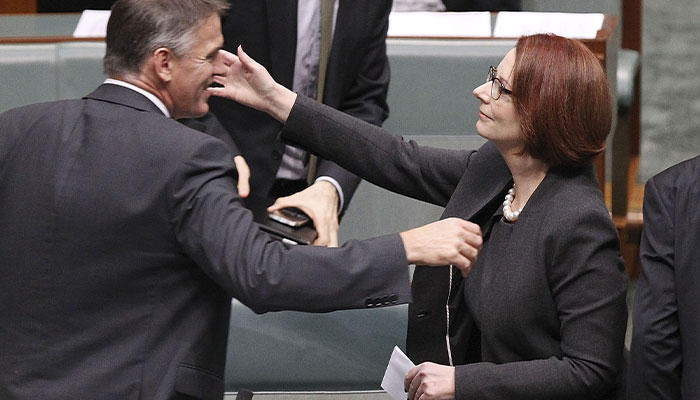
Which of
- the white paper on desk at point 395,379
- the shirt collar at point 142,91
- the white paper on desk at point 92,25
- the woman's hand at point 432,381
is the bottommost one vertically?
the white paper on desk at point 395,379

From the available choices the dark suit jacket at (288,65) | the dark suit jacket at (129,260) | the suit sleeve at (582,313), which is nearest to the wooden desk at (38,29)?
the dark suit jacket at (288,65)

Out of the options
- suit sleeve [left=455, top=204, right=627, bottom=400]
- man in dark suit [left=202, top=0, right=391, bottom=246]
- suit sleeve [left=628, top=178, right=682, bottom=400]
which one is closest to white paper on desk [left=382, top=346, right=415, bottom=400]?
suit sleeve [left=455, top=204, right=627, bottom=400]

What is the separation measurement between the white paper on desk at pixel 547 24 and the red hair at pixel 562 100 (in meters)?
1.21

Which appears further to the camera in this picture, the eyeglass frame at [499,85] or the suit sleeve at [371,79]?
the suit sleeve at [371,79]

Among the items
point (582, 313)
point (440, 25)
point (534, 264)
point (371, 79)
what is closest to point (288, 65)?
point (371, 79)

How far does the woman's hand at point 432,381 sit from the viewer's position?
2.27 meters

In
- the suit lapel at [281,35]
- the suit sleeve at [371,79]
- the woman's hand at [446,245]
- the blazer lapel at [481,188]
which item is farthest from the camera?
the suit sleeve at [371,79]

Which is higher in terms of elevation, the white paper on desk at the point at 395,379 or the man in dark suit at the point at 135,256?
the man in dark suit at the point at 135,256

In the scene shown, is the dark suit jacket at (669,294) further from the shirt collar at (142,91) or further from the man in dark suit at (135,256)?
the shirt collar at (142,91)

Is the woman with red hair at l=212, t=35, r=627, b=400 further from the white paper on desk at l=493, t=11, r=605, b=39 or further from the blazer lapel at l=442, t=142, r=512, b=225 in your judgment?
the white paper on desk at l=493, t=11, r=605, b=39

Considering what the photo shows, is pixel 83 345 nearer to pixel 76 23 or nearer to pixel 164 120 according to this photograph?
pixel 164 120

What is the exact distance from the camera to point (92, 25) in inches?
143

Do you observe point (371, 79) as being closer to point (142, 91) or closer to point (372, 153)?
point (372, 153)

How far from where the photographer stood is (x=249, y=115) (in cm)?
311
